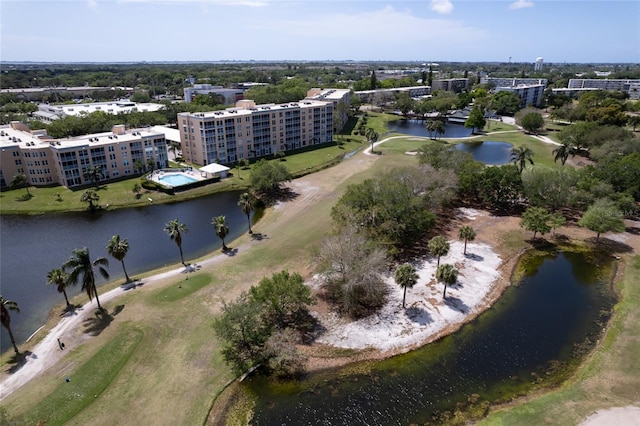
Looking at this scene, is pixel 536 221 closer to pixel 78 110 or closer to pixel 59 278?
pixel 59 278

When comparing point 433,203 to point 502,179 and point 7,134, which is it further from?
point 7,134

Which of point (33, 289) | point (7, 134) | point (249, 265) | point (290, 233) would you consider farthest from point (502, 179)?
point (7, 134)

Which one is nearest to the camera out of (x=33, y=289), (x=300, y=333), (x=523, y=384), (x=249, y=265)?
(x=523, y=384)

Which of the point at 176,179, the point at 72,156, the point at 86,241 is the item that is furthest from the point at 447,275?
the point at 72,156

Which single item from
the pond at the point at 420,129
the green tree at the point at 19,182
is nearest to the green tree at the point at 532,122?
the pond at the point at 420,129

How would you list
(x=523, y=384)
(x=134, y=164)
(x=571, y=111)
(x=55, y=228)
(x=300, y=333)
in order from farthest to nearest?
1. (x=571, y=111)
2. (x=134, y=164)
3. (x=55, y=228)
4. (x=300, y=333)
5. (x=523, y=384)

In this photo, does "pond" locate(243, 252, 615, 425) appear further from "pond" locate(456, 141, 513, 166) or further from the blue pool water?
"pond" locate(456, 141, 513, 166)

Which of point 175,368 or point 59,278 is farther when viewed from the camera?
point 59,278
